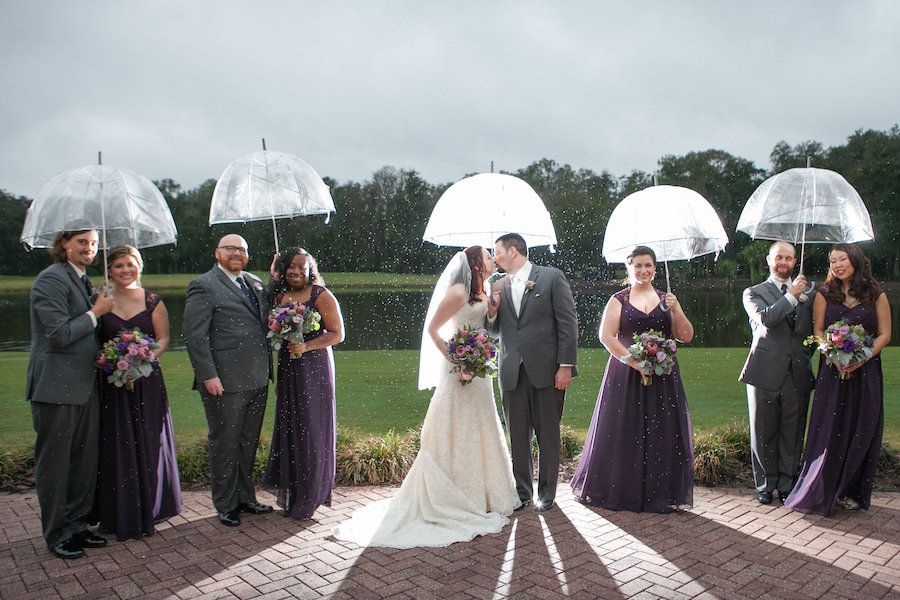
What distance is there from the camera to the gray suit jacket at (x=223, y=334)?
16.0 feet

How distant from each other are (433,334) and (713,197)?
2321 inches

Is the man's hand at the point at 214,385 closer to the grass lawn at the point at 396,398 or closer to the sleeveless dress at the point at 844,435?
the grass lawn at the point at 396,398

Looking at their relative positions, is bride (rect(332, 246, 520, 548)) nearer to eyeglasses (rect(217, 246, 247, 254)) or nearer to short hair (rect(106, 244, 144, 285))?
eyeglasses (rect(217, 246, 247, 254))

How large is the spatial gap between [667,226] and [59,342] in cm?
A: 457

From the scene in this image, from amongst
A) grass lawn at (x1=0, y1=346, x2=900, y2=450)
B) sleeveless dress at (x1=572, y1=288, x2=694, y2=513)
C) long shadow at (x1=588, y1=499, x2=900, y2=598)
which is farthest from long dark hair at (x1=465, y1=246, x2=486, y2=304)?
grass lawn at (x1=0, y1=346, x2=900, y2=450)

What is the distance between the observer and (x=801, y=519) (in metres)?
5.04

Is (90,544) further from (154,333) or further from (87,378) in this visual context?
(154,333)

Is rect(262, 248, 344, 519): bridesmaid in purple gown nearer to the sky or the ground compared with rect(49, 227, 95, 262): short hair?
nearer to the ground

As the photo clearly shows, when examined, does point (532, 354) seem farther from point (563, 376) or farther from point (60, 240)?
point (60, 240)

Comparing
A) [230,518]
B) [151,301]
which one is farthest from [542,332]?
[151,301]

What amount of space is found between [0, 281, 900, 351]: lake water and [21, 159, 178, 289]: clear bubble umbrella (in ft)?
63.6

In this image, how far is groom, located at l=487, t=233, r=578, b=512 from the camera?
17.2ft

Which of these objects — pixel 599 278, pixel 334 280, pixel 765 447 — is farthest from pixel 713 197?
pixel 765 447

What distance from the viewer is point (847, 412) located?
5246 millimetres
